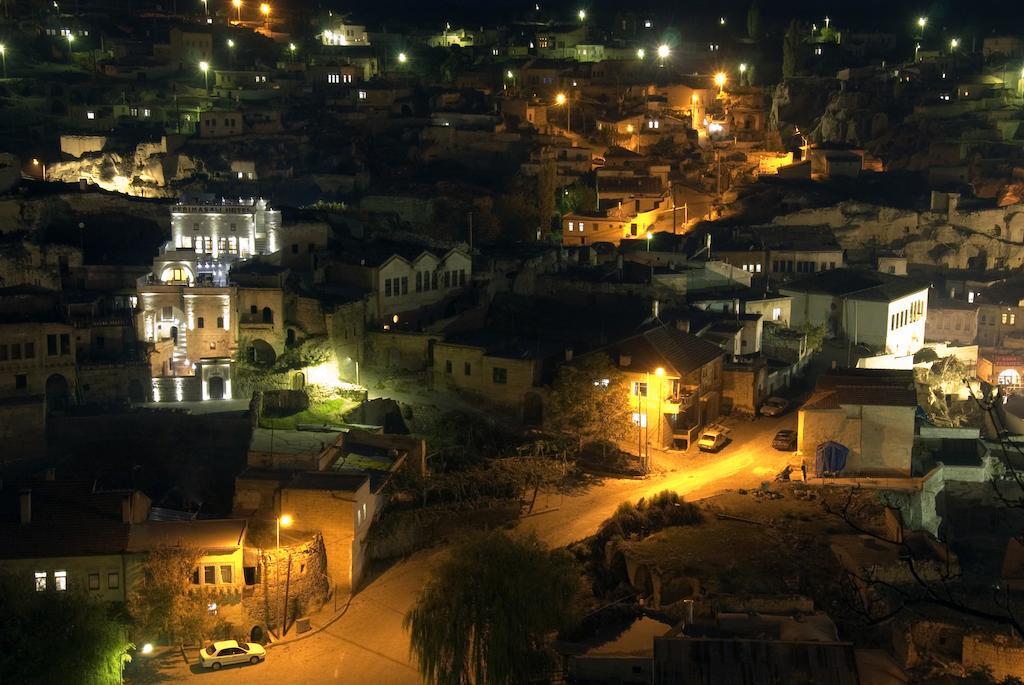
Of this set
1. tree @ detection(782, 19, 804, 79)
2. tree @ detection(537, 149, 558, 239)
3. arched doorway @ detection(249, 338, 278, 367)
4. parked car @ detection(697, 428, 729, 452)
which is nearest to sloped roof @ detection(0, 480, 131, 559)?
arched doorway @ detection(249, 338, 278, 367)

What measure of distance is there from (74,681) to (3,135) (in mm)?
36158

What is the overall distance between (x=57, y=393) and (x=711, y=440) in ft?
54.0

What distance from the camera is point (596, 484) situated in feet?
104

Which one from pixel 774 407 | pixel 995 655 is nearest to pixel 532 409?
pixel 774 407

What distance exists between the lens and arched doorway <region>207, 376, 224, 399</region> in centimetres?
3438

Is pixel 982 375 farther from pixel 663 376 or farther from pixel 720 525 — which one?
pixel 720 525

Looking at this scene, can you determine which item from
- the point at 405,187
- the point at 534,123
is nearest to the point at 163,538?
the point at 405,187

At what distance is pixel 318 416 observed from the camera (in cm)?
3322

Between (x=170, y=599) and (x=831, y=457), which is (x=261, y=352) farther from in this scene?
(x=831, y=457)

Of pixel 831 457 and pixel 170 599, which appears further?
pixel 831 457

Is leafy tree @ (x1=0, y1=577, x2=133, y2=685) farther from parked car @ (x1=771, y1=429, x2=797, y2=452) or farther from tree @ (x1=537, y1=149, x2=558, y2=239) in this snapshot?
tree @ (x1=537, y1=149, x2=558, y2=239)

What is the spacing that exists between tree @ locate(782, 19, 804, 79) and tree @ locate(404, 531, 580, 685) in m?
51.2

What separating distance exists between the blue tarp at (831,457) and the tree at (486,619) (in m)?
11.9

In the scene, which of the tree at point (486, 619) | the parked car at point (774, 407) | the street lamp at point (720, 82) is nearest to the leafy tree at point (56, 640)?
the tree at point (486, 619)
